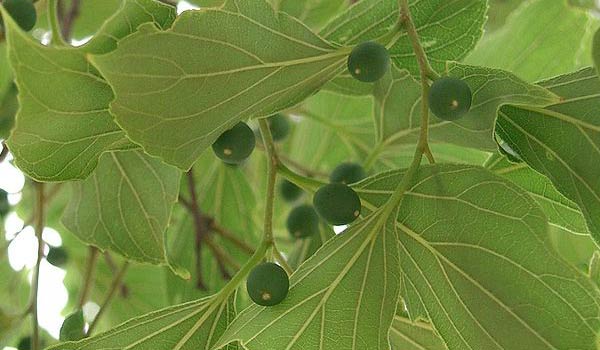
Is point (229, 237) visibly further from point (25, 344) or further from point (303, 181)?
point (303, 181)

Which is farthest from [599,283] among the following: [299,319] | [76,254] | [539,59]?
[76,254]

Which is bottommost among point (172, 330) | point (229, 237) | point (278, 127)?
point (172, 330)

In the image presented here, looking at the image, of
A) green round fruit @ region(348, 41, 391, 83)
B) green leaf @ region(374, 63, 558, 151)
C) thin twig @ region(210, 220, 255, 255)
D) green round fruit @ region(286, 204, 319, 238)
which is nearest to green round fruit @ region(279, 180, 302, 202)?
thin twig @ region(210, 220, 255, 255)

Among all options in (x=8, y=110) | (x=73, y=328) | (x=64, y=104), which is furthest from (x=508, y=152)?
(x=8, y=110)

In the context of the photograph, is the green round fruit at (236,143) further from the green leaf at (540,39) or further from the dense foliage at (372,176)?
the green leaf at (540,39)

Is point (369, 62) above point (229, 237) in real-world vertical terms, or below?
below

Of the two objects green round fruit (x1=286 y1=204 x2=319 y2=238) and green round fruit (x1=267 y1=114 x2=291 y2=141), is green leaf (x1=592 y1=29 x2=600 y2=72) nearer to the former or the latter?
green round fruit (x1=286 y1=204 x2=319 y2=238)

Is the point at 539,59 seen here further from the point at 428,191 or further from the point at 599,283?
the point at 428,191

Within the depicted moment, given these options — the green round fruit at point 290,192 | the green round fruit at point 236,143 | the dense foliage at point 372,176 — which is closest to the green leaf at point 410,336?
the dense foliage at point 372,176
